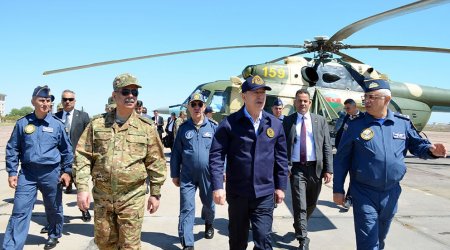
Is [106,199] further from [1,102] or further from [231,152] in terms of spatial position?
[1,102]

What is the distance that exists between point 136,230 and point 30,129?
6.18 ft

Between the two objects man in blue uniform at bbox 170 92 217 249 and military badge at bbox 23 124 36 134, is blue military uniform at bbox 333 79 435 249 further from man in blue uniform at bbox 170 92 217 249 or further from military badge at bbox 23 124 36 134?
military badge at bbox 23 124 36 134

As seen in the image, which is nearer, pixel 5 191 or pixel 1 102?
pixel 5 191

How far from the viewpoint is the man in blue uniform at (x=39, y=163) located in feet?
12.3

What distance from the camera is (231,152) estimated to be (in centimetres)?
327

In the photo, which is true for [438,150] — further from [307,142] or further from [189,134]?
[189,134]

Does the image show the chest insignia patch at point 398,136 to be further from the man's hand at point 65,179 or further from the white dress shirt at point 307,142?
the man's hand at point 65,179

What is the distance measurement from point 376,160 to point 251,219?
1.24m

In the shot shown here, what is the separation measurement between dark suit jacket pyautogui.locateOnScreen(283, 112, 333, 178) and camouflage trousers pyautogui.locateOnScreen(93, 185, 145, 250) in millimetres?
2092

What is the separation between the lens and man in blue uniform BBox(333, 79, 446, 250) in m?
3.11

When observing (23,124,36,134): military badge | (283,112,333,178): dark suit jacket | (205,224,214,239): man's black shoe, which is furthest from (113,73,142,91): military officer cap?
(205,224,214,239): man's black shoe

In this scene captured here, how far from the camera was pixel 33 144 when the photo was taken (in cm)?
385

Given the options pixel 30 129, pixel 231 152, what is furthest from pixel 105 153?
pixel 30 129

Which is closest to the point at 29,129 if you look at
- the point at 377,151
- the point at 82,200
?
the point at 82,200
